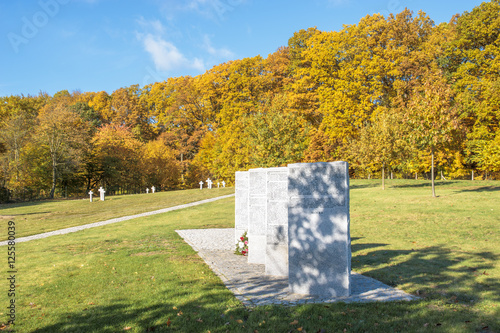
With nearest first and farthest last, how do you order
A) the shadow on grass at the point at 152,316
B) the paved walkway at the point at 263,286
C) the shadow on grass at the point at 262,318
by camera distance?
1. the shadow on grass at the point at 262,318
2. the shadow on grass at the point at 152,316
3. the paved walkway at the point at 263,286

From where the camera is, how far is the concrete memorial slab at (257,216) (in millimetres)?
9164

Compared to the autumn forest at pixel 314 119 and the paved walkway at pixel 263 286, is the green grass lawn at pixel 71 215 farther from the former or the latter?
the paved walkway at pixel 263 286

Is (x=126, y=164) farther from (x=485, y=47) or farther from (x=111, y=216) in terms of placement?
(x=485, y=47)

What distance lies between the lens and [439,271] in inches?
318

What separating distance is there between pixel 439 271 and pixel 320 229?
349cm

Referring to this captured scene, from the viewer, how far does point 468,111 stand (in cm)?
3319

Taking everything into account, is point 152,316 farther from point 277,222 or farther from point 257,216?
point 257,216

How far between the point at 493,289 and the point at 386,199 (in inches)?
596

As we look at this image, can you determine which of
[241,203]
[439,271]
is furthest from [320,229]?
[241,203]

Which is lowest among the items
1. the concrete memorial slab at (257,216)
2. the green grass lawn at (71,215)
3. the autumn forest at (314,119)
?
the green grass lawn at (71,215)

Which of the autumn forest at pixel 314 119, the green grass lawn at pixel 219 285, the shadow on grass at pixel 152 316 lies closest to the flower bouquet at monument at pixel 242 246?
the green grass lawn at pixel 219 285

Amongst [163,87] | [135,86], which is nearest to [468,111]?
[163,87]

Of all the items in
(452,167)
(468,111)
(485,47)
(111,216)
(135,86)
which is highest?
(135,86)

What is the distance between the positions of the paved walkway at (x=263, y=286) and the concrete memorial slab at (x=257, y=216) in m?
0.30
